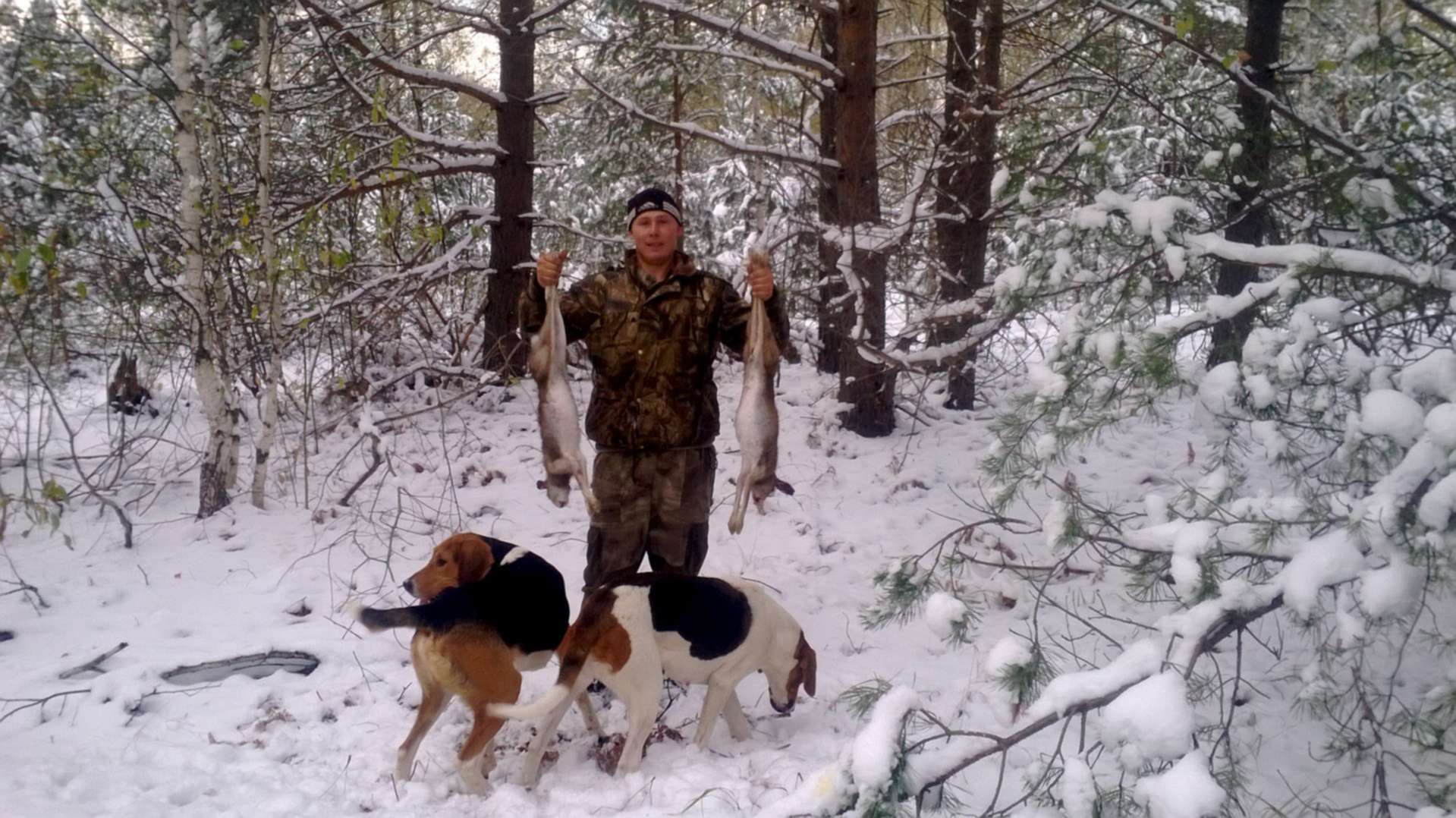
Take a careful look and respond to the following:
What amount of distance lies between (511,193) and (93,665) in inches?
235

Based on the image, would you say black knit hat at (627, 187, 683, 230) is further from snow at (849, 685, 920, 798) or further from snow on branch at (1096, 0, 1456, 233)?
snow at (849, 685, 920, 798)

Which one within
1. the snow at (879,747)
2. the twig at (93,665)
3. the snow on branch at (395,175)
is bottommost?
the twig at (93,665)

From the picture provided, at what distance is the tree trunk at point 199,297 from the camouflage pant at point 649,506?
153 inches

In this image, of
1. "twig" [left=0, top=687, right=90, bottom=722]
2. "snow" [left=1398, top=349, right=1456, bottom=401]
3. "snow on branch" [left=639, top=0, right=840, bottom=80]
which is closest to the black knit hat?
"snow" [left=1398, top=349, right=1456, bottom=401]

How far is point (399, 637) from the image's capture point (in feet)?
16.0

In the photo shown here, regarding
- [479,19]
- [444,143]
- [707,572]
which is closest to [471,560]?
[707,572]

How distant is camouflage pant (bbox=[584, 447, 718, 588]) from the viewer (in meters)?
4.15

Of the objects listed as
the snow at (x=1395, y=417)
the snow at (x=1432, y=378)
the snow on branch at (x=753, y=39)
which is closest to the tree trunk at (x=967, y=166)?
the snow on branch at (x=753, y=39)

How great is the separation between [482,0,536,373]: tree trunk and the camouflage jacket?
4917 millimetres

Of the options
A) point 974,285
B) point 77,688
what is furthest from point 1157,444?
point 77,688

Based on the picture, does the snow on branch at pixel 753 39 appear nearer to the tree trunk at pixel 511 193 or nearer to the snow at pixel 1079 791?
the tree trunk at pixel 511 193

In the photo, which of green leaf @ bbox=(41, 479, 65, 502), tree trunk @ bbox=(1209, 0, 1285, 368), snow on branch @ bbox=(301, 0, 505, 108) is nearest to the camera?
tree trunk @ bbox=(1209, 0, 1285, 368)

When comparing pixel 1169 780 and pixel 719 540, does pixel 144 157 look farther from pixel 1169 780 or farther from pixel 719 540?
pixel 1169 780

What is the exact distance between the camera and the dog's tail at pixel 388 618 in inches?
135
